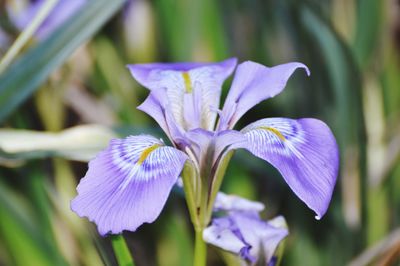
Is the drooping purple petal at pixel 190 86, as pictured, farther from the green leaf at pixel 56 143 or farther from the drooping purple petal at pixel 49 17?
the drooping purple petal at pixel 49 17

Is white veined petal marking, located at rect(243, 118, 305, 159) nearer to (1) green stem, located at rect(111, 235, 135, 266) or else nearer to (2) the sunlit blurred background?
(1) green stem, located at rect(111, 235, 135, 266)

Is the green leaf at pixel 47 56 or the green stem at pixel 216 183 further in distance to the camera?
the green leaf at pixel 47 56

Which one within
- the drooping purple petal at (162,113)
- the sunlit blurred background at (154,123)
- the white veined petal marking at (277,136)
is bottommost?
the sunlit blurred background at (154,123)

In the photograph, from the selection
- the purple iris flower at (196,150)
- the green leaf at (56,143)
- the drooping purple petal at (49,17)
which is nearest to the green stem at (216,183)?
the purple iris flower at (196,150)

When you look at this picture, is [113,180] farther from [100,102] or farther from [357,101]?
[100,102]

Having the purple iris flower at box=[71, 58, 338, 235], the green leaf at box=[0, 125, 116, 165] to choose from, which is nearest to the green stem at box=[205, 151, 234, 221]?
the purple iris flower at box=[71, 58, 338, 235]

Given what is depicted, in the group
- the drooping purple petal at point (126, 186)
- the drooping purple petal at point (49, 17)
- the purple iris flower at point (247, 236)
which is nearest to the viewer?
the drooping purple petal at point (126, 186)

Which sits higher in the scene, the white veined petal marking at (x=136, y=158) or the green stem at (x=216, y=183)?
the white veined petal marking at (x=136, y=158)

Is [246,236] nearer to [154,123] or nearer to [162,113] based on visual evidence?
[162,113]
